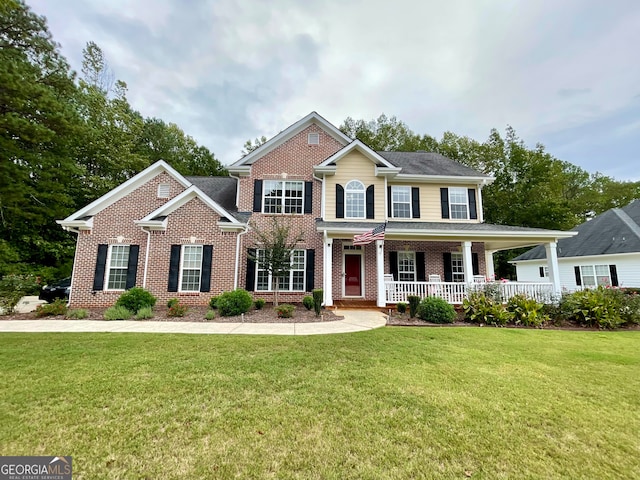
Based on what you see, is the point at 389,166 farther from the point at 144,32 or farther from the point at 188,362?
the point at 144,32

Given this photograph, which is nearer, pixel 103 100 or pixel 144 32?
pixel 144 32

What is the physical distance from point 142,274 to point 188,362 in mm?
8298

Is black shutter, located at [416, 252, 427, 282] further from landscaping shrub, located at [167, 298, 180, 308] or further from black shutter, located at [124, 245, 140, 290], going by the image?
black shutter, located at [124, 245, 140, 290]

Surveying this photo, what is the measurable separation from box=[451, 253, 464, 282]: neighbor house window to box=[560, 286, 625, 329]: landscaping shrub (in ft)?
13.4

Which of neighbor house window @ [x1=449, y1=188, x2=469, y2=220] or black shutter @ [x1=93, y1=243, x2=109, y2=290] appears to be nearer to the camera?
black shutter @ [x1=93, y1=243, x2=109, y2=290]

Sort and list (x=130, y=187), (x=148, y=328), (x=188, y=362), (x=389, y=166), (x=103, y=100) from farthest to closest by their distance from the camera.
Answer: (x=103, y=100) → (x=389, y=166) → (x=130, y=187) → (x=148, y=328) → (x=188, y=362)

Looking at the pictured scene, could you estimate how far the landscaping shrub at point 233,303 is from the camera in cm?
952

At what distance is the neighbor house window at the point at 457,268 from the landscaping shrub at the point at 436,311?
4577mm

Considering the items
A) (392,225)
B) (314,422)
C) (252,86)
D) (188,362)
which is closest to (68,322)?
(188,362)

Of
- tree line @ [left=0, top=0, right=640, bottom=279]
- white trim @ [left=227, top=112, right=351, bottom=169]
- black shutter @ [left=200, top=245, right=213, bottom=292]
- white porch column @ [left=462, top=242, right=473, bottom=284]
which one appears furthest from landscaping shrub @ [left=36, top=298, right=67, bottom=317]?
white porch column @ [left=462, top=242, right=473, bottom=284]

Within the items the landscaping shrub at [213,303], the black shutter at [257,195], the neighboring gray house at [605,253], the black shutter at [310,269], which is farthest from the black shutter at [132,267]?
A: the neighboring gray house at [605,253]

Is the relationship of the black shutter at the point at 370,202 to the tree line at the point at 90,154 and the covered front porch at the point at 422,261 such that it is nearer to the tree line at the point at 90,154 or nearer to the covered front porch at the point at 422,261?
the covered front porch at the point at 422,261

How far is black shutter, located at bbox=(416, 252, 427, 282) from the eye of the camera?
13.0m

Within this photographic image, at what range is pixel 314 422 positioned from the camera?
2896 mm
